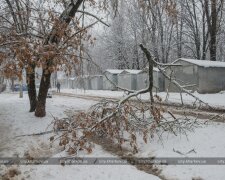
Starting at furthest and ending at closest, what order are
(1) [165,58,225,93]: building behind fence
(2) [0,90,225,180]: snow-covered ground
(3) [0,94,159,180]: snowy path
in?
(1) [165,58,225,93]: building behind fence
(3) [0,94,159,180]: snowy path
(2) [0,90,225,180]: snow-covered ground

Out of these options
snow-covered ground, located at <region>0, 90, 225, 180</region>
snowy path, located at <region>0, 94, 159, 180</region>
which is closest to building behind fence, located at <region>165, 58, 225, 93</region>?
snow-covered ground, located at <region>0, 90, 225, 180</region>

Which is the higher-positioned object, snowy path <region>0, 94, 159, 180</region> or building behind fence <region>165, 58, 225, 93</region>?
building behind fence <region>165, 58, 225, 93</region>

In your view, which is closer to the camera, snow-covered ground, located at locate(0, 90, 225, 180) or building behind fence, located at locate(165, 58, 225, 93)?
snow-covered ground, located at locate(0, 90, 225, 180)

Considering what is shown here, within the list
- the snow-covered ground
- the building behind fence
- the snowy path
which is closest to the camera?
the snow-covered ground

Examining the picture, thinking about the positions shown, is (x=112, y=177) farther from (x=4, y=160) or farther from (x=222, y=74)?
(x=222, y=74)

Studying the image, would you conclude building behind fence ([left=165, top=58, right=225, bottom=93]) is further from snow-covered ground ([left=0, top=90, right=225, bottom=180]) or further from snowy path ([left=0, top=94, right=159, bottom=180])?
snowy path ([left=0, top=94, right=159, bottom=180])

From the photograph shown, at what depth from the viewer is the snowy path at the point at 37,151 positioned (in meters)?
6.25

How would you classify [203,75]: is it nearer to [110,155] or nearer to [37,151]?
[110,155]

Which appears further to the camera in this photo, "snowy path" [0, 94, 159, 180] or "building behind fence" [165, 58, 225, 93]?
"building behind fence" [165, 58, 225, 93]

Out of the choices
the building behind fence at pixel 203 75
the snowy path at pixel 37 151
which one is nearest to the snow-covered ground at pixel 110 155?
the snowy path at pixel 37 151

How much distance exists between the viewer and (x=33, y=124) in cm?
1006

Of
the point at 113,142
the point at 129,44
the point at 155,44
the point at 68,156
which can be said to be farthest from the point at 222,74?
the point at 68,156

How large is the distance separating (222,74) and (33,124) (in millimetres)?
19715

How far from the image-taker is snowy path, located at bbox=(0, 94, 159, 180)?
20.5ft
